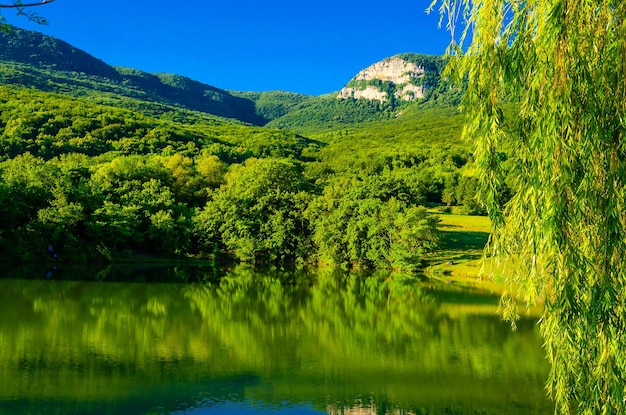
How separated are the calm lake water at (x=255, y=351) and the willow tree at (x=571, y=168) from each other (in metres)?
10.8

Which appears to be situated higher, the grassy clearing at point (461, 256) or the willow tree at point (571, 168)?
the willow tree at point (571, 168)

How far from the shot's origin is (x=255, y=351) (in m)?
22.7

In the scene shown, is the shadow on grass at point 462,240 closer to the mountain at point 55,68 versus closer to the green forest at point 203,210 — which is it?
the green forest at point 203,210

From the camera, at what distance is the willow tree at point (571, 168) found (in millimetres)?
5859

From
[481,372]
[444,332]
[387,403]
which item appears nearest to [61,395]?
[387,403]

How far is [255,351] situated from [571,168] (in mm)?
18650

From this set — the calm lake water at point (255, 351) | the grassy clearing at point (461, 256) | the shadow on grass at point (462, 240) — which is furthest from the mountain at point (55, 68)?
the calm lake water at point (255, 351)

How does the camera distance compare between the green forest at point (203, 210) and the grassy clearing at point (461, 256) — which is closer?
the grassy clearing at point (461, 256)

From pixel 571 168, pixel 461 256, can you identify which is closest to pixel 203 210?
pixel 461 256

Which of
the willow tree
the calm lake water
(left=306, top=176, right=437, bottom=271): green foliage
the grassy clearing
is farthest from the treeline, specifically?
the willow tree

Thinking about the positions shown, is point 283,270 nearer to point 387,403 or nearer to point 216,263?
point 216,263

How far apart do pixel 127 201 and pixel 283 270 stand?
16378 mm

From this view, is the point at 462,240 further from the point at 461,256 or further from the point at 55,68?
the point at 55,68

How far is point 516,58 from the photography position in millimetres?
6355
